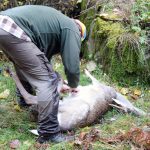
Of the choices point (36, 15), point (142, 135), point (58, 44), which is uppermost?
point (36, 15)

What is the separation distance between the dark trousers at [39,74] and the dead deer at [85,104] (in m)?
0.28

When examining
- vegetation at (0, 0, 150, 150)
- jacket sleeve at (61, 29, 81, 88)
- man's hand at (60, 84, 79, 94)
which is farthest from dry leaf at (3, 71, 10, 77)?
jacket sleeve at (61, 29, 81, 88)

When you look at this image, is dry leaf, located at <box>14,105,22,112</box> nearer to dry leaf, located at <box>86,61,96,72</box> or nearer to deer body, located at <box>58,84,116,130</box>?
deer body, located at <box>58,84,116,130</box>

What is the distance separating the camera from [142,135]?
4.49 meters

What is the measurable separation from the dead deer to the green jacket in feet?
1.62

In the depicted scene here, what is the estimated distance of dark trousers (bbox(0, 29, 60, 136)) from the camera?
4.73 metres

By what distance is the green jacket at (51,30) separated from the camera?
479 centimetres

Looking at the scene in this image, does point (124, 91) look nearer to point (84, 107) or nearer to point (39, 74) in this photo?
point (84, 107)

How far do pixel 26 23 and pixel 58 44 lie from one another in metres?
0.47

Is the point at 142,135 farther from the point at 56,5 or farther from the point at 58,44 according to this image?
the point at 56,5

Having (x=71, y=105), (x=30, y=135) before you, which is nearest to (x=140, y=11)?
(x=71, y=105)

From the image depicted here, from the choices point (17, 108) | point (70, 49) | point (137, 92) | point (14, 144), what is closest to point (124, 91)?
point (137, 92)

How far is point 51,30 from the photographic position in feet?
16.0

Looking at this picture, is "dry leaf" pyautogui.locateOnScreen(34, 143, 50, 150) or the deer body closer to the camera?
"dry leaf" pyautogui.locateOnScreen(34, 143, 50, 150)
